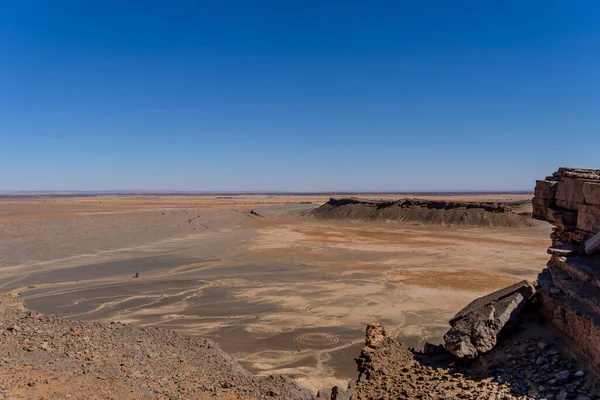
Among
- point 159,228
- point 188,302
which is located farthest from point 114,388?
point 159,228

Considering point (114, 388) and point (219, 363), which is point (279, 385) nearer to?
point (219, 363)

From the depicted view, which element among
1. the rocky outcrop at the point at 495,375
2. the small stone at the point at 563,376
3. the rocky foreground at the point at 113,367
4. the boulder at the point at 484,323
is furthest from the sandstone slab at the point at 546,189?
the rocky foreground at the point at 113,367

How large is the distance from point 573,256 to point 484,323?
2850 mm

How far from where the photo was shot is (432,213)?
5594 cm

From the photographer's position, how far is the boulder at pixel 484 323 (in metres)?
8.07

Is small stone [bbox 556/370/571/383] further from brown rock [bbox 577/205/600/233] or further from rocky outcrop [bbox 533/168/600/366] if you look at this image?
brown rock [bbox 577/205/600/233]

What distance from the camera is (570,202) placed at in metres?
10.2

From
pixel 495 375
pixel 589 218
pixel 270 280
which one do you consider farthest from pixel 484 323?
pixel 270 280

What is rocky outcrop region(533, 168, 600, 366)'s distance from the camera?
6.96 m

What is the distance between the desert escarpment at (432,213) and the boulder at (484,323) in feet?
151

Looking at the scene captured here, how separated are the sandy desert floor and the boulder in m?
3.24

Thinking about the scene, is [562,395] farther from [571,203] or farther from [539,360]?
[571,203]

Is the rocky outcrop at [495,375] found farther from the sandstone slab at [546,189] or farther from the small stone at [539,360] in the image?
the sandstone slab at [546,189]

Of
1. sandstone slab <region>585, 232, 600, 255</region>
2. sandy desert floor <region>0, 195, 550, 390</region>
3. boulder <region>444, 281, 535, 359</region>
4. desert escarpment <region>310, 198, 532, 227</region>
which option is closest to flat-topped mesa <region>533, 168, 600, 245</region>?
sandstone slab <region>585, 232, 600, 255</region>
